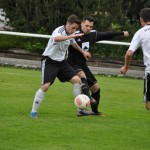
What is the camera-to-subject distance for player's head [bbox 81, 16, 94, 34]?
1289 cm

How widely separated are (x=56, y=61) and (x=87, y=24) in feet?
3.90

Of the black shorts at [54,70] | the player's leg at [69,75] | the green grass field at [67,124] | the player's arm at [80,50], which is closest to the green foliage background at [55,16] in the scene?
the green grass field at [67,124]

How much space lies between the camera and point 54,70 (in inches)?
483

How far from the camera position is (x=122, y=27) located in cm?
2892

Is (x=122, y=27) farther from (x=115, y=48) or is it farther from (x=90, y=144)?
(x=90, y=144)

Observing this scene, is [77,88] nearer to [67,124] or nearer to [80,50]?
[80,50]

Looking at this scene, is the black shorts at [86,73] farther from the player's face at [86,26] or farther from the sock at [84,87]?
the player's face at [86,26]

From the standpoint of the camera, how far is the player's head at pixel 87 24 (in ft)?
42.3

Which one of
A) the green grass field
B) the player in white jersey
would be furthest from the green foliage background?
the player in white jersey

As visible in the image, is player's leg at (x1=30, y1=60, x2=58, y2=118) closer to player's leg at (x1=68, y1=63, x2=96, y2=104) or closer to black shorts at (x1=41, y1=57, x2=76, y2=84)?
black shorts at (x1=41, y1=57, x2=76, y2=84)

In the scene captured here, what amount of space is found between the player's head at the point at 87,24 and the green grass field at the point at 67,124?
1801 mm

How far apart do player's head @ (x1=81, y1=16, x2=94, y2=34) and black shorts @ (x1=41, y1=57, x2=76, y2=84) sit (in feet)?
3.10

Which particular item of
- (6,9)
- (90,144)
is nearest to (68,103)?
(90,144)

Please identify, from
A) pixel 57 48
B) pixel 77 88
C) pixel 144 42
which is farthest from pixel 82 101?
pixel 144 42
